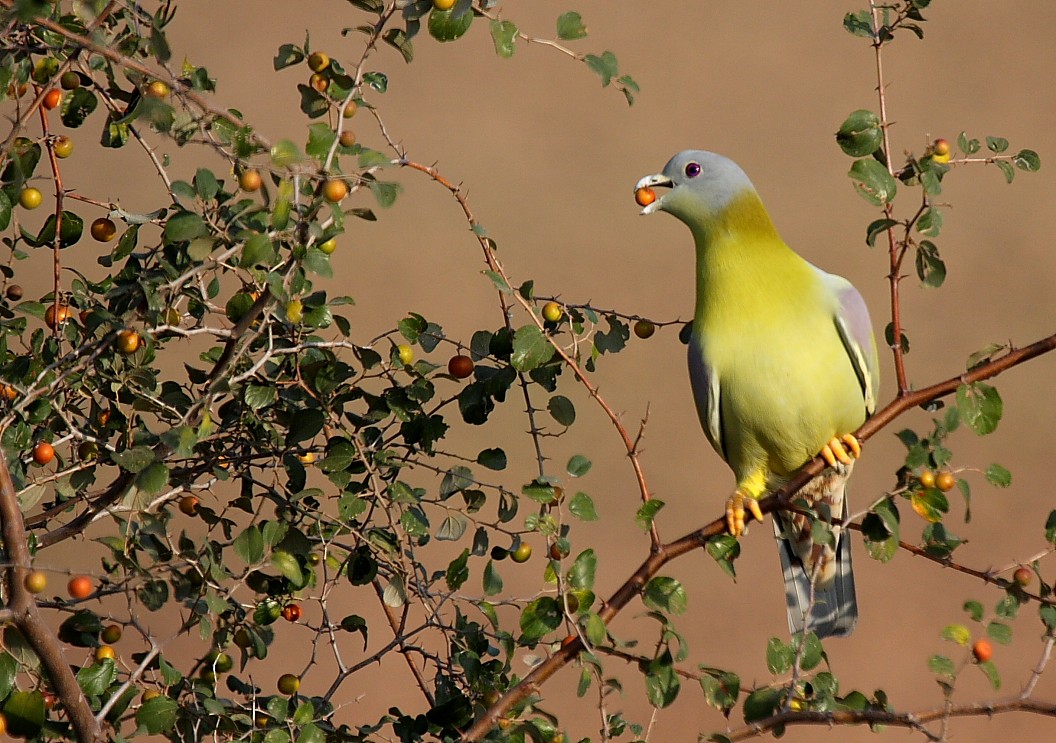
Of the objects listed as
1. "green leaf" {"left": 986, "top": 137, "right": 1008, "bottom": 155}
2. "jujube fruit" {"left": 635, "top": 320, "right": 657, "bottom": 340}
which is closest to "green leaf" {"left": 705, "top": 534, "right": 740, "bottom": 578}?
"jujube fruit" {"left": 635, "top": 320, "right": 657, "bottom": 340}

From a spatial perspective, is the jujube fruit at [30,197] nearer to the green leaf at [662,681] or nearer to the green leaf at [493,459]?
the green leaf at [493,459]

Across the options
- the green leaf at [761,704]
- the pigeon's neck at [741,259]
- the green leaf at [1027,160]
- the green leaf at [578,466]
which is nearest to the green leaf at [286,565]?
the green leaf at [578,466]

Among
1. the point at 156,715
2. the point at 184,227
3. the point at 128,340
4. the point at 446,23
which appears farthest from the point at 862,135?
the point at 156,715

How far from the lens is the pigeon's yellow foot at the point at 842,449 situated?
2.47 meters

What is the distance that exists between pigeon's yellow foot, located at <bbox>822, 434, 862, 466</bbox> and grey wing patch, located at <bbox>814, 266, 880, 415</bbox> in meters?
0.19

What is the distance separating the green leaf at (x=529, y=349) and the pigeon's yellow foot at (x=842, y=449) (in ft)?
2.50

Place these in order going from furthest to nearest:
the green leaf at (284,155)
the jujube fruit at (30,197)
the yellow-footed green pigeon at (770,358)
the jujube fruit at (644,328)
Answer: the yellow-footed green pigeon at (770,358) < the jujube fruit at (644,328) < the jujube fruit at (30,197) < the green leaf at (284,155)

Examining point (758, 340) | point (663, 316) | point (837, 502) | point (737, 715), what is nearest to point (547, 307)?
point (758, 340)

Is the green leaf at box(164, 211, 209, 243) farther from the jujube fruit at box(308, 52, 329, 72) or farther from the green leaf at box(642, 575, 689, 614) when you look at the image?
the green leaf at box(642, 575, 689, 614)

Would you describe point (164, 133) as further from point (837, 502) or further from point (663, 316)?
point (663, 316)

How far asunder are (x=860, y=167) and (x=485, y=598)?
0.93 m

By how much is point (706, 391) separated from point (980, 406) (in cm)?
96

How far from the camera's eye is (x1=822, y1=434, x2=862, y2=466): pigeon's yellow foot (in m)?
2.47

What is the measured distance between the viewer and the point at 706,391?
269 centimetres
